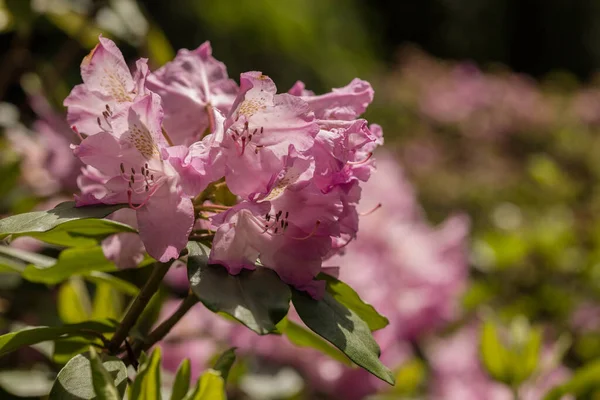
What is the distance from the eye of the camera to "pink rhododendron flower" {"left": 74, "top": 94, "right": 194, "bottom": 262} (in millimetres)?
613

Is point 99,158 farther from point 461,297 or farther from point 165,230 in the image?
point 461,297

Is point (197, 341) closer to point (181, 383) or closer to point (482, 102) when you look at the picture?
point (181, 383)

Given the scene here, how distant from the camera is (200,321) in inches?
50.0

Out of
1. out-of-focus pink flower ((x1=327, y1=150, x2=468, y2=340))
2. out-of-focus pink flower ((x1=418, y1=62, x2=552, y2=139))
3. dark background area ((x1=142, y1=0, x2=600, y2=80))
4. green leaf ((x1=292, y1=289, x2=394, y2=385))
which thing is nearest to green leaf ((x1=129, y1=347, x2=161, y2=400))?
green leaf ((x1=292, y1=289, x2=394, y2=385))

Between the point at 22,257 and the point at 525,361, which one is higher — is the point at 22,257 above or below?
above

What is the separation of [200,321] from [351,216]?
657mm

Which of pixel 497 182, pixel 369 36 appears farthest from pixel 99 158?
pixel 369 36

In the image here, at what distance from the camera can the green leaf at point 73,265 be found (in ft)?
2.51

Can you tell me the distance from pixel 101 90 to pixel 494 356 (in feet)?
2.12

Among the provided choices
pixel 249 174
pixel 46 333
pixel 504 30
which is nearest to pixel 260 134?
pixel 249 174

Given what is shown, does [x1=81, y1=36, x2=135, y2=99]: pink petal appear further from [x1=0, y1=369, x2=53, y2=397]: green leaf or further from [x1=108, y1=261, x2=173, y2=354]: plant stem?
[x1=0, y1=369, x2=53, y2=397]: green leaf

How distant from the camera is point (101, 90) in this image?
69cm

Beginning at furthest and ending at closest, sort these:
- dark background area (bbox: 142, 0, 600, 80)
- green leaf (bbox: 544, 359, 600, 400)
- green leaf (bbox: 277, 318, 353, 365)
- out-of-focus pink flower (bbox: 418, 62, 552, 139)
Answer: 1. dark background area (bbox: 142, 0, 600, 80)
2. out-of-focus pink flower (bbox: 418, 62, 552, 139)
3. green leaf (bbox: 544, 359, 600, 400)
4. green leaf (bbox: 277, 318, 353, 365)

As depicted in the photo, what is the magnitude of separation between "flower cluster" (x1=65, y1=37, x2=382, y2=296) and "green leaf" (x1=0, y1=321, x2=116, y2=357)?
0.12 meters
